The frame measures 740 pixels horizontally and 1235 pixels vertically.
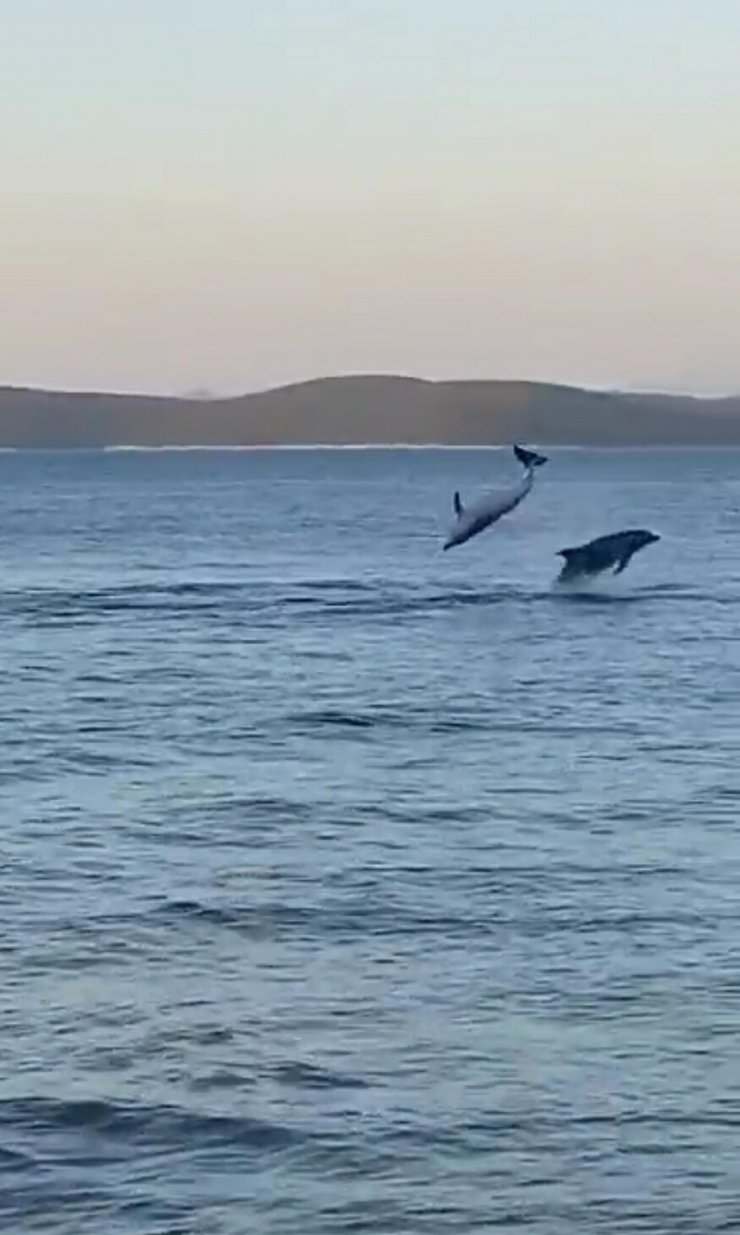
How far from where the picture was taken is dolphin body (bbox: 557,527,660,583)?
60688 mm

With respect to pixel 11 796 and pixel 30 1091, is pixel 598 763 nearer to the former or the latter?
pixel 11 796

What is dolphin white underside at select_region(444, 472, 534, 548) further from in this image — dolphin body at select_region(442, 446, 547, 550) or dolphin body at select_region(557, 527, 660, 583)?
dolphin body at select_region(557, 527, 660, 583)

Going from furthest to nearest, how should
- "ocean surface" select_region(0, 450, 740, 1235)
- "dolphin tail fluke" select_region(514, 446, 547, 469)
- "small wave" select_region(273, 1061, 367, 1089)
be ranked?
"dolphin tail fluke" select_region(514, 446, 547, 469) < "small wave" select_region(273, 1061, 367, 1089) < "ocean surface" select_region(0, 450, 740, 1235)

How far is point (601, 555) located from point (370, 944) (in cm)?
4389

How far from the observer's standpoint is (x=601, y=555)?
2532 inches

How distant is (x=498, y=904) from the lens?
881 inches

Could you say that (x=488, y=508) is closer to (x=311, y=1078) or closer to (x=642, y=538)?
(x=642, y=538)

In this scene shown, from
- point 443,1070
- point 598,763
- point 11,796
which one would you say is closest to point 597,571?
point 598,763

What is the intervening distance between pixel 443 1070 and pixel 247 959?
3618 mm

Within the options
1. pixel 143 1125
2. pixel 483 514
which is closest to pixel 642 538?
pixel 483 514

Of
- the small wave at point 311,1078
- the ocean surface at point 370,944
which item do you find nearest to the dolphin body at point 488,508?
the ocean surface at point 370,944

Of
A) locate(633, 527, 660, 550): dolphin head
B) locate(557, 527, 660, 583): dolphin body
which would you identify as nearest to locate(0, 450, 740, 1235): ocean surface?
locate(633, 527, 660, 550): dolphin head

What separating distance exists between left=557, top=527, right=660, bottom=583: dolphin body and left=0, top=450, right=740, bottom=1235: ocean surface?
461 inches

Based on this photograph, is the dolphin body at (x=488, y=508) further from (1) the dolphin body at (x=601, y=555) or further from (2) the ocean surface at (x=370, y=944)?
(1) the dolphin body at (x=601, y=555)
